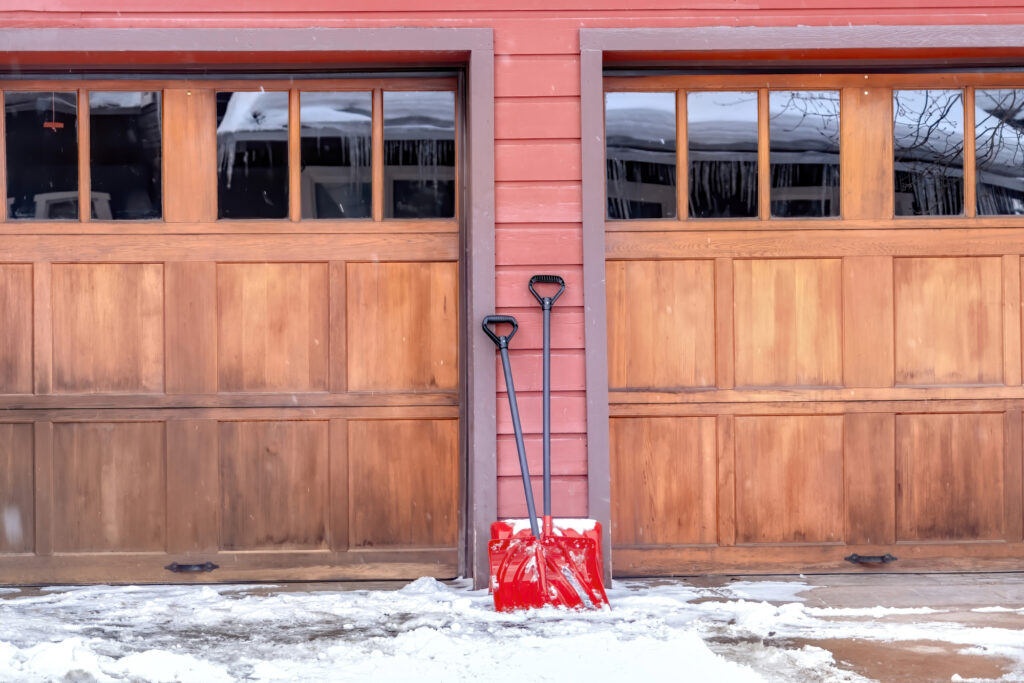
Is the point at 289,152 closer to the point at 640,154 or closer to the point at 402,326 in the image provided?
the point at 402,326

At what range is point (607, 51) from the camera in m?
4.67

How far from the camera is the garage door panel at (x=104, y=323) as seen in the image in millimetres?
4863

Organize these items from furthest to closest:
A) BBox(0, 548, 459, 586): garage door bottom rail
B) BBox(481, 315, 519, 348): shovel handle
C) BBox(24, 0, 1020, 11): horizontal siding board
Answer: BBox(0, 548, 459, 586): garage door bottom rail → BBox(24, 0, 1020, 11): horizontal siding board → BBox(481, 315, 519, 348): shovel handle

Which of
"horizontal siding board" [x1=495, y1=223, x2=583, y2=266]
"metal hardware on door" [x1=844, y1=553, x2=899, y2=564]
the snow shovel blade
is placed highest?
"horizontal siding board" [x1=495, y1=223, x2=583, y2=266]

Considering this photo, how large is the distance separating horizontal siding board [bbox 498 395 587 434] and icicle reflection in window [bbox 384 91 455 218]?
1002 mm

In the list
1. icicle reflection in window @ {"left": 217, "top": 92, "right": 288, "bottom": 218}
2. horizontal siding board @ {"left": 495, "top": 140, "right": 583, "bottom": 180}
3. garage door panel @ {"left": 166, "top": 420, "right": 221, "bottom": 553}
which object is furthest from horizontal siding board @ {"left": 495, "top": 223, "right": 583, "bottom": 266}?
garage door panel @ {"left": 166, "top": 420, "right": 221, "bottom": 553}

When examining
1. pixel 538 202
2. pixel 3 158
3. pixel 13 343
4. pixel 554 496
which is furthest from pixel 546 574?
pixel 3 158

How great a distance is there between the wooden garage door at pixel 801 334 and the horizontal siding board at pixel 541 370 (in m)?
0.32

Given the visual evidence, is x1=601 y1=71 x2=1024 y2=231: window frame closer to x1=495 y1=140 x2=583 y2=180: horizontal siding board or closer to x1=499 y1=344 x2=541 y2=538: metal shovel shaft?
x1=495 y1=140 x2=583 y2=180: horizontal siding board

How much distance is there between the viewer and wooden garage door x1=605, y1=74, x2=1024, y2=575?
16.2 feet

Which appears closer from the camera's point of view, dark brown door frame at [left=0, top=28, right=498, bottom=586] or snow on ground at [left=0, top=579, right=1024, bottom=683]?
snow on ground at [left=0, top=579, right=1024, bottom=683]

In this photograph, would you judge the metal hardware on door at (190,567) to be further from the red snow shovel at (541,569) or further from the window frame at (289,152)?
the window frame at (289,152)

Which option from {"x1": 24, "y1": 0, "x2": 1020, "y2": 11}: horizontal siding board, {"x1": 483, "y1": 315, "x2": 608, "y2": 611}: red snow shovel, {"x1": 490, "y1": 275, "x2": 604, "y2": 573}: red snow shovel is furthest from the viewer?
{"x1": 24, "y1": 0, "x2": 1020, "y2": 11}: horizontal siding board

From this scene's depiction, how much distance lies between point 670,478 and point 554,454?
0.67m
